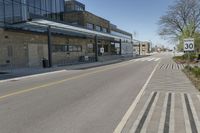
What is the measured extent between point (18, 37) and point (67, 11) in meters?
24.6

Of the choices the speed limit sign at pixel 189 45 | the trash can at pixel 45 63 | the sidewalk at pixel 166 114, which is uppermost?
the speed limit sign at pixel 189 45

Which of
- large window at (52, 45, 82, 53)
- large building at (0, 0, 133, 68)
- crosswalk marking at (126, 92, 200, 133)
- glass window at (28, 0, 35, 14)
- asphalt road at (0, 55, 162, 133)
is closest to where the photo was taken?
crosswalk marking at (126, 92, 200, 133)

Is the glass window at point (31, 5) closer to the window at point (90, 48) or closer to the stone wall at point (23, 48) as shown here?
the stone wall at point (23, 48)

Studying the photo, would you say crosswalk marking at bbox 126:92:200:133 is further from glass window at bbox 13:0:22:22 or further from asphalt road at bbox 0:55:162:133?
glass window at bbox 13:0:22:22

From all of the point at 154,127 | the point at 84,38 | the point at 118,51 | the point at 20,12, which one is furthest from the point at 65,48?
the point at 154,127

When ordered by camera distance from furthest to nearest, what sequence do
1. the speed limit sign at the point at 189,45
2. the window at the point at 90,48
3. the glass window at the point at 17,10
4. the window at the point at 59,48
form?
the window at the point at 90,48 < the window at the point at 59,48 < the glass window at the point at 17,10 < the speed limit sign at the point at 189,45

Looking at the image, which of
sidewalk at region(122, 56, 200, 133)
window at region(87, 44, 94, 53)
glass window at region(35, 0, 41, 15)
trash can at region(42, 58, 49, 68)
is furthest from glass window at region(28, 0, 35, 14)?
sidewalk at region(122, 56, 200, 133)

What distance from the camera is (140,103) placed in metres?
8.99

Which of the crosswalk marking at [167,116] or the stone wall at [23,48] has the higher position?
the stone wall at [23,48]

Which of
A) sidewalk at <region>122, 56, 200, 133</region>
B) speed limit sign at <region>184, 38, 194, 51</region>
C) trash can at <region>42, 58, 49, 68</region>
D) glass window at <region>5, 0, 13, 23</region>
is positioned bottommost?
sidewalk at <region>122, 56, 200, 133</region>

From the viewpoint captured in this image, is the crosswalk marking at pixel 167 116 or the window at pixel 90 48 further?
the window at pixel 90 48

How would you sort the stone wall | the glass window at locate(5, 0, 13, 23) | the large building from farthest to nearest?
the glass window at locate(5, 0, 13, 23) → the large building → the stone wall

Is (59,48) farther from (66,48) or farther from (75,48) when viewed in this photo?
(75,48)

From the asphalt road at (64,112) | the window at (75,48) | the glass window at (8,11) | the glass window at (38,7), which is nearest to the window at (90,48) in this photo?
the window at (75,48)
